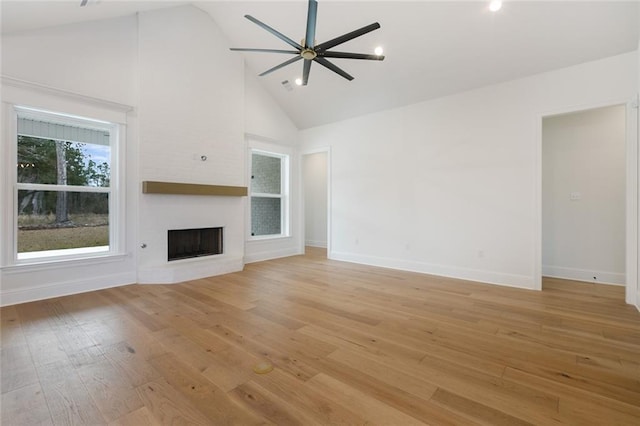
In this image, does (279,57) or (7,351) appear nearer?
(7,351)

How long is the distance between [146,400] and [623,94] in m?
5.59

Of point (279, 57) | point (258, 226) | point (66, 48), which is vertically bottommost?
point (258, 226)

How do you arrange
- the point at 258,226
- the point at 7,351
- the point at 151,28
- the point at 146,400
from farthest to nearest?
the point at 258,226, the point at 151,28, the point at 7,351, the point at 146,400

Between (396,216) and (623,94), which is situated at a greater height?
(623,94)

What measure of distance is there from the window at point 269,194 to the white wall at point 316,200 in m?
1.64

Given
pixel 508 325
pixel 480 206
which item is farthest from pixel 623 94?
pixel 508 325

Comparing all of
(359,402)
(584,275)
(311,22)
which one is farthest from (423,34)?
(584,275)

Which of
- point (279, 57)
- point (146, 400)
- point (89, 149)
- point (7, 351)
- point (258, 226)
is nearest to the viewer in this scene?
point (146, 400)

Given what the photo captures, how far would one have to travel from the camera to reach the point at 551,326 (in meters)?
2.68

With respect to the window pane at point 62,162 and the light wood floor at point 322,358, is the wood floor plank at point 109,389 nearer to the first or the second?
the light wood floor at point 322,358

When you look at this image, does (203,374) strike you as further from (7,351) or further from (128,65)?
(128,65)

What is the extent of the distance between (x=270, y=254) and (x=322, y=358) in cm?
421

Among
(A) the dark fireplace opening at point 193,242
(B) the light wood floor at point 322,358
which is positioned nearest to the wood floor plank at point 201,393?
(B) the light wood floor at point 322,358

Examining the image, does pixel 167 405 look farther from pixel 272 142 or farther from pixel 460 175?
pixel 272 142
